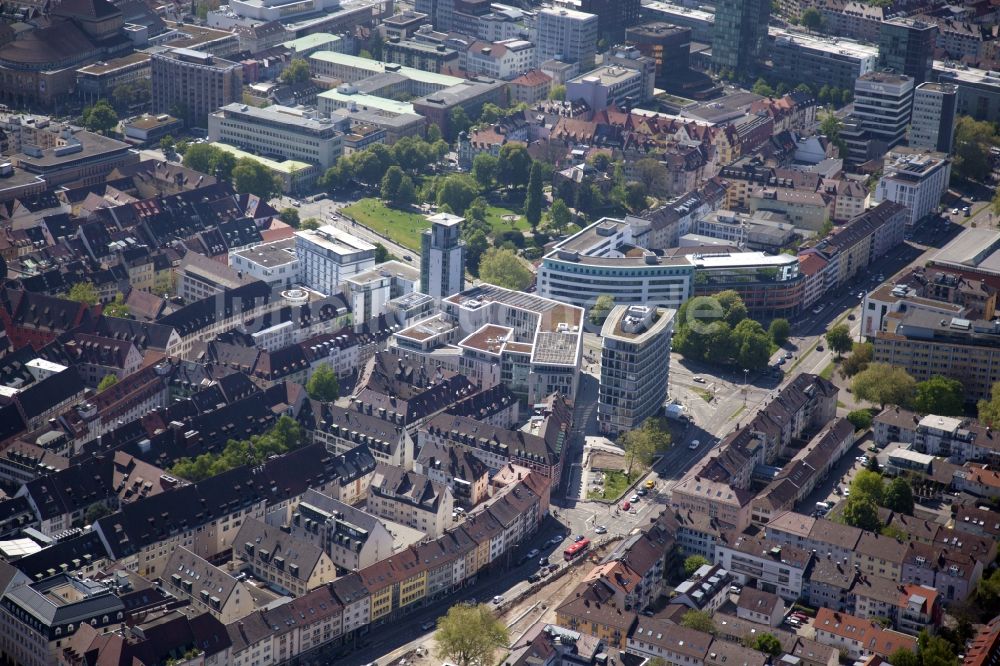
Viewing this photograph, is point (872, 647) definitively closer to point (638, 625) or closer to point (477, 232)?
point (638, 625)

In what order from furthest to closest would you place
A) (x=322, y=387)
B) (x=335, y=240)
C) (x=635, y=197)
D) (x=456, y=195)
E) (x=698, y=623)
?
(x=635, y=197)
(x=456, y=195)
(x=335, y=240)
(x=322, y=387)
(x=698, y=623)

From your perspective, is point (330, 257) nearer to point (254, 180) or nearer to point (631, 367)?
point (254, 180)

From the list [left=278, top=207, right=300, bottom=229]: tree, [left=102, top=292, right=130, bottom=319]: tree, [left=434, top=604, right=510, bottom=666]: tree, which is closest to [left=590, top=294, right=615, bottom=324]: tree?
[left=278, top=207, right=300, bottom=229]: tree

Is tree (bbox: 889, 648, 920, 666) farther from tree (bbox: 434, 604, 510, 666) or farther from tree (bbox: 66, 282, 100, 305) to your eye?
tree (bbox: 66, 282, 100, 305)

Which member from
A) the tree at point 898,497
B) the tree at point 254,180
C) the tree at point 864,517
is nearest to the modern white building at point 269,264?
the tree at point 254,180

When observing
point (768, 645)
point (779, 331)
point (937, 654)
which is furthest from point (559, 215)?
point (937, 654)

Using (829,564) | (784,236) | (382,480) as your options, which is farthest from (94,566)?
(784,236)

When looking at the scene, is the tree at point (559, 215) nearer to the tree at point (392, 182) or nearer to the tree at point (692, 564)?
the tree at point (392, 182)
